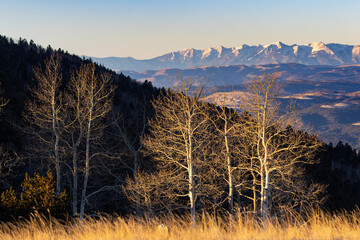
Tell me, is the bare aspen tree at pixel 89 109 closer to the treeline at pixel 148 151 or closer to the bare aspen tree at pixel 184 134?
the treeline at pixel 148 151

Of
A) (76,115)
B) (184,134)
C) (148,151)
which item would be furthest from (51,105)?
(184,134)

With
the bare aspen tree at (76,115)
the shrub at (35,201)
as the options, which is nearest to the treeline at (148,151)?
the shrub at (35,201)

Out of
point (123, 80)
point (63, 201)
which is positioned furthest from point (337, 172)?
point (63, 201)

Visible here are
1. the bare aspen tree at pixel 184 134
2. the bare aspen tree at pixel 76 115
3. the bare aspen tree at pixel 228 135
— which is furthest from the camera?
the bare aspen tree at pixel 76 115

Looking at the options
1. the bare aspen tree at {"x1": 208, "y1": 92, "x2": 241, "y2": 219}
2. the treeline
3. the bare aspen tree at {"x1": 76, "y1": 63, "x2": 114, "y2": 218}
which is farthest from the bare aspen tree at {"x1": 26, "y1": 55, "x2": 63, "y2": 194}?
the bare aspen tree at {"x1": 208, "y1": 92, "x2": 241, "y2": 219}

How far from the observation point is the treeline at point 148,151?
1744cm

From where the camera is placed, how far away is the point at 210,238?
5.82 m

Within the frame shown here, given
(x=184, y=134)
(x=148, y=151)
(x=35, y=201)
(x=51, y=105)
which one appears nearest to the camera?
(x=35, y=201)

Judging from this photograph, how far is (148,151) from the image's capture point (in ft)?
98.7

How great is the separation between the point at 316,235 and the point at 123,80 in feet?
307

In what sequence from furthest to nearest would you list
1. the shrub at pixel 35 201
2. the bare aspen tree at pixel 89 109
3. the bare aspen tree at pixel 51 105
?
the bare aspen tree at pixel 89 109, the bare aspen tree at pixel 51 105, the shrub at pixel 35 201

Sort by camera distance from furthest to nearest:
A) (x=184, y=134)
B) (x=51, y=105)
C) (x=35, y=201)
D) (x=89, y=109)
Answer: (x=51, y=105) → (x=89, y=109) → (x=184, y=134) → (x=35, y=201)

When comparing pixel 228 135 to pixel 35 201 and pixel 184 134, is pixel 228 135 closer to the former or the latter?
pixel 184 134

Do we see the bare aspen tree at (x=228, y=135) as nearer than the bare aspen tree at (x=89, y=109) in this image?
Yes
